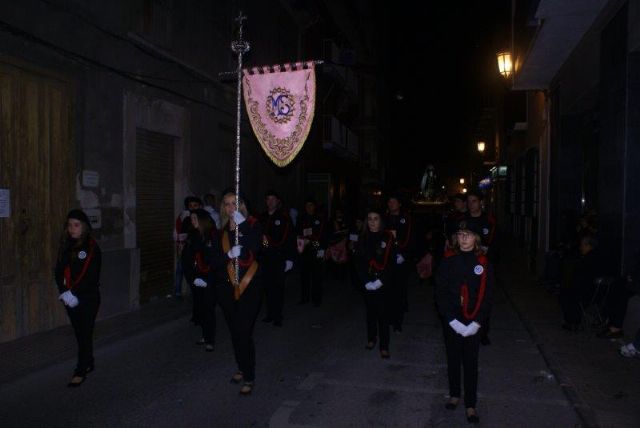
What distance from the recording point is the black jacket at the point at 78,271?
6012 millimetres

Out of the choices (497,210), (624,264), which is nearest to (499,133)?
(497,210)

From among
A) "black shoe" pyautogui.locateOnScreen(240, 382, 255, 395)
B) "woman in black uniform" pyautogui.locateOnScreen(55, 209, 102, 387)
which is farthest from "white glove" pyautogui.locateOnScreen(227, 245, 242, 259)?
"woman in black uniform" pyautogui.locateOnScreen(55, 209, 102, 387)

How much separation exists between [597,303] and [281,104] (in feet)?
19.3

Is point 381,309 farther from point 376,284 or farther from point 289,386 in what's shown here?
point 289,386

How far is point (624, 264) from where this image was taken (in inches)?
346

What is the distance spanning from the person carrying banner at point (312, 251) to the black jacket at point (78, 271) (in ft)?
16.4

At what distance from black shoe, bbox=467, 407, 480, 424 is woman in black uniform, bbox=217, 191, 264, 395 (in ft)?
7.03

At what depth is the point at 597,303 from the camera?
9148 millimetres

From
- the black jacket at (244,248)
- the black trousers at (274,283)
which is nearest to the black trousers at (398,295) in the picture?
the black trousers at (274,283)

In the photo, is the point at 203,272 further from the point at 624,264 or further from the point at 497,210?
the point at 497,210

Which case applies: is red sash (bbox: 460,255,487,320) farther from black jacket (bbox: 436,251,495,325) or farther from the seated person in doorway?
the seated person in doorway

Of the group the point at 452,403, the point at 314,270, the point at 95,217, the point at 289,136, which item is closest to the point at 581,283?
the point at 452,403

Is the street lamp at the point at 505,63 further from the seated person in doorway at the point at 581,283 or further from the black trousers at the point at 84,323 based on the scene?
the black trousers at the point at 84,323

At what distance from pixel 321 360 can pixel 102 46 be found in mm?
6325
